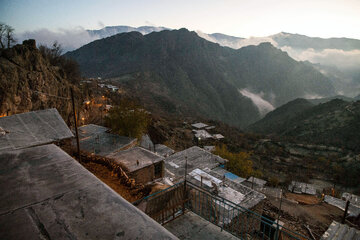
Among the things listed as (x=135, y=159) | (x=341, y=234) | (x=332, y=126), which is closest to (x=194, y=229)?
(x=135, y=159)

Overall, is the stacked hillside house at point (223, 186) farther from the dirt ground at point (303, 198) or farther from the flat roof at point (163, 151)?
the dirt ground at point (303, 198)

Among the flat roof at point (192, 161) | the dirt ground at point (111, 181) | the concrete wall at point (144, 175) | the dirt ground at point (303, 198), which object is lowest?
the dirt ground at point (303, 198)

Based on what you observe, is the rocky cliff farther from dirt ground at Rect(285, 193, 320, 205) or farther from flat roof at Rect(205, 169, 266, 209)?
dirt ground at Rect(285, 193, 320, 205)

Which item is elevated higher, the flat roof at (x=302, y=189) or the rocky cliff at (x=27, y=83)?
the rocky cliff at (x=27, y=83)

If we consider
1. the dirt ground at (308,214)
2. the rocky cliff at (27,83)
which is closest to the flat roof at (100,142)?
the rocky cliff at (27,83)

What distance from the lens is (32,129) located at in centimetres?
838

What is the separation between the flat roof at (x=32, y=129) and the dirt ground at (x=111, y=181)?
274 cm

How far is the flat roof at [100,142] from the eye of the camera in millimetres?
16669

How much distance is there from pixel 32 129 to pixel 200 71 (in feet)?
498

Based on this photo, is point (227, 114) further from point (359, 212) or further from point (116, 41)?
point (116, 41)

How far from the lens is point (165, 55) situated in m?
151

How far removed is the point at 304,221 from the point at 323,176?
26508 millimetres

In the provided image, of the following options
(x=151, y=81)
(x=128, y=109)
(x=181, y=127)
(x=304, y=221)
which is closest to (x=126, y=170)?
(x=128, y=109)

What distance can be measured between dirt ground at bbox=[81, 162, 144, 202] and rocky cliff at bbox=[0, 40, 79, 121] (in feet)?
43.0
